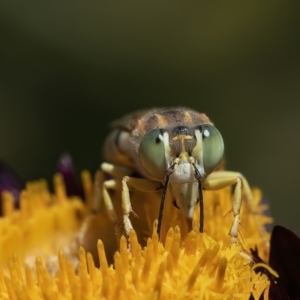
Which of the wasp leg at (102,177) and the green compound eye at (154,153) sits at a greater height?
the green compound eye at (154,153)

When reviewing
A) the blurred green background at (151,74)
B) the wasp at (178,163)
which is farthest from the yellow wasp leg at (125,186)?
the blurred green background at (151,74)

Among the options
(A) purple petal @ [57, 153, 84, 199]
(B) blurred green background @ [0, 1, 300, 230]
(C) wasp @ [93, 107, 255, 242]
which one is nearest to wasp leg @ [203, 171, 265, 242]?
(C) wasp @ [93, 107, 255, 242]

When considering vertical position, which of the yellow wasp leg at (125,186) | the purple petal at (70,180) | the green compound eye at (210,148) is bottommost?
the purple petal at (70,180)

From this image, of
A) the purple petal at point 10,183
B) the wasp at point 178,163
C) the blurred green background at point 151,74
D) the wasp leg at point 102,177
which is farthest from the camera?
the blurred green background at point 151,74

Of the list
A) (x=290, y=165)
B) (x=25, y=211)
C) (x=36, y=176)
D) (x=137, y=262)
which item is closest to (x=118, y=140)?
(x=25, y=211)

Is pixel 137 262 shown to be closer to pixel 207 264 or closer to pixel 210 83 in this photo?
pixel 207 264

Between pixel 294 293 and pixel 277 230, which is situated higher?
pixel 277 230

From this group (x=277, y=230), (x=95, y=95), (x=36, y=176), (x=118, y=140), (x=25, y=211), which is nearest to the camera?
(x=277, y=230)

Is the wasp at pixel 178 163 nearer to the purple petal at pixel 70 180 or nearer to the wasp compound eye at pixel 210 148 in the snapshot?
the wasp compound eye at pixel 210 148
